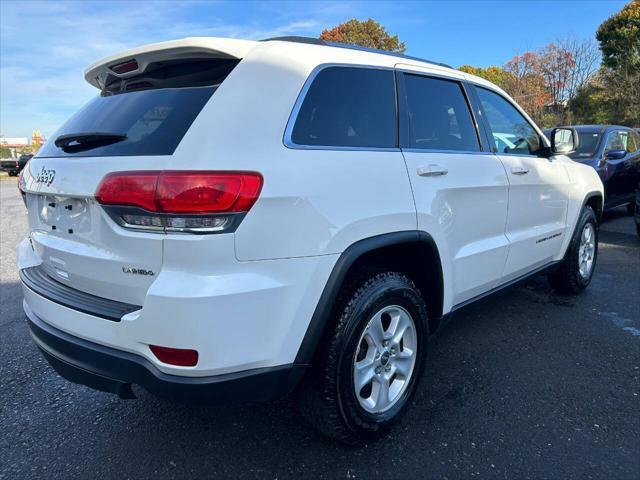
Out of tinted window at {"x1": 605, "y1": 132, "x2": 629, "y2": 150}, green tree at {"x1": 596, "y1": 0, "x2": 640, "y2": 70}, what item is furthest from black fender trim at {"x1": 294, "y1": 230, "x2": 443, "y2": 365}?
green tree at {"x1": 596, "y1": 0, "x2": 640, "y2": 70}

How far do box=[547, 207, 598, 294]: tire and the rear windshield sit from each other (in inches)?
143

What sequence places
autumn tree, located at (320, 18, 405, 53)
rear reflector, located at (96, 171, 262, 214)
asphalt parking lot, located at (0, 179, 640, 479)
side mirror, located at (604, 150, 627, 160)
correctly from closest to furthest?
1. rear reflector, located at (96, 171, 262, 214)
2. asphalt parking lot, located at (0, 179, 640, 479)
3. side mirror, located at (604, 150, 627, 160)
4. autumn tree, located at (320, 18, 405, 53)

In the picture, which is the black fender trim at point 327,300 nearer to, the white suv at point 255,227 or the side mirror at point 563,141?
the white suv at point 255,227

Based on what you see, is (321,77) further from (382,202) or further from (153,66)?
(153,66)

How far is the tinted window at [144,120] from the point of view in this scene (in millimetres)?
1929

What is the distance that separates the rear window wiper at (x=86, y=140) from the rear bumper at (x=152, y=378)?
0.84 metres

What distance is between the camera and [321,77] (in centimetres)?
221

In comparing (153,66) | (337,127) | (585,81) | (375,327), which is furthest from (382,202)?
(585,81)

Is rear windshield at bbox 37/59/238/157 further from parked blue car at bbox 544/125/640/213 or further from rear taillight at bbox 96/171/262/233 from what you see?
parked blue car at bbox 544/125/640/213

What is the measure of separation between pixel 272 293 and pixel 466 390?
1.67 metres

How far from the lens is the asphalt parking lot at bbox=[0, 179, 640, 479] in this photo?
2.26m

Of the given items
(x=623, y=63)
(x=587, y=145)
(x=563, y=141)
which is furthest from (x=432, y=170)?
(x=623, y=63)

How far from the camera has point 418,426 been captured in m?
2.58

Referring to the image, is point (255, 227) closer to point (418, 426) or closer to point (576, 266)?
point (418, 426)
